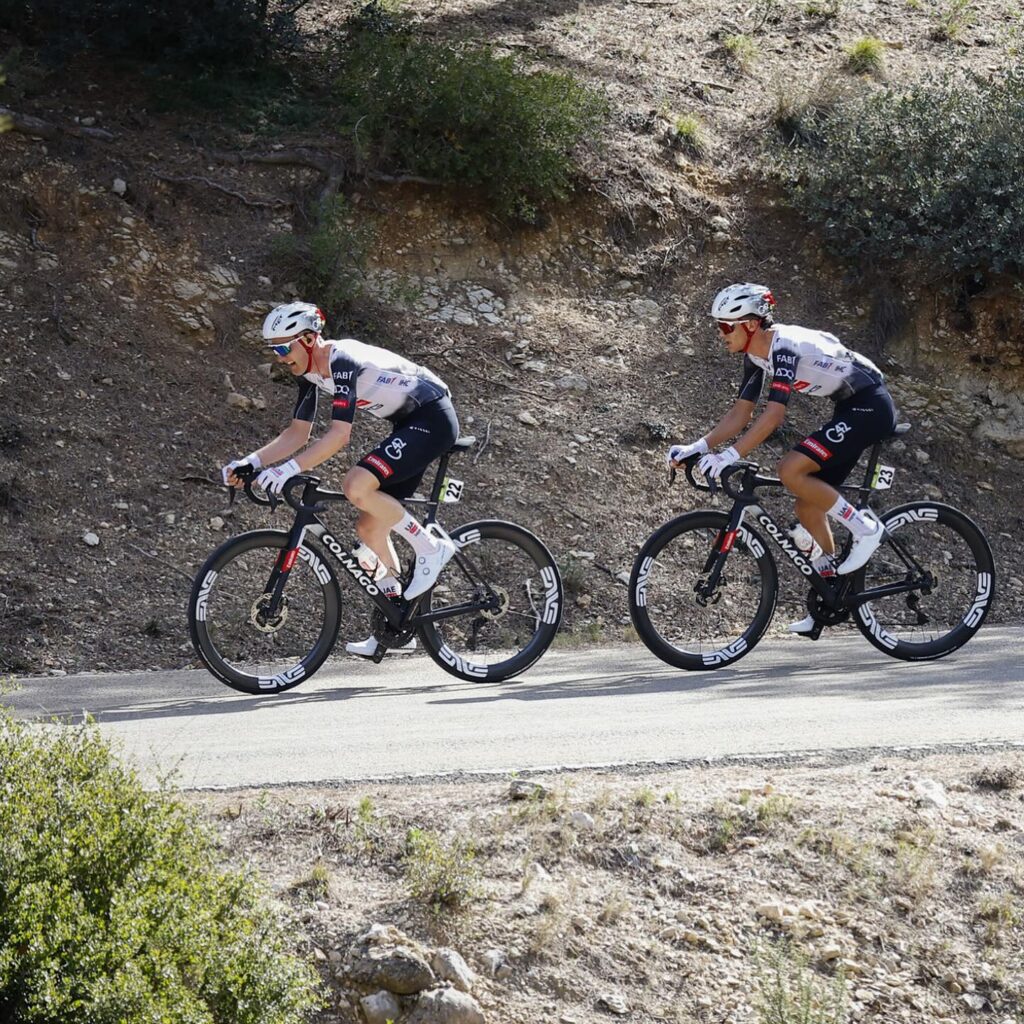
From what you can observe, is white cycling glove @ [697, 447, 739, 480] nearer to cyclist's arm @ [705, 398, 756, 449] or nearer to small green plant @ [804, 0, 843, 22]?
cyclist's arm @ [705, 398, 756, 449]

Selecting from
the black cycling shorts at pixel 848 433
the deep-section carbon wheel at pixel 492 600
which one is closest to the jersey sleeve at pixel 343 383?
the deep-section carbon wheel at pixel 492 600

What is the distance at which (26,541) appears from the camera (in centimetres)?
1159

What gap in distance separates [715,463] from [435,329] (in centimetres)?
712

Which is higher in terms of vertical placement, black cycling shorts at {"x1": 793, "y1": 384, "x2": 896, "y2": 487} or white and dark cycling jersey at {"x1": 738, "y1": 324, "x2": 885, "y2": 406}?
white and dark cycling jersey at {"x1": 738, "y1": 324, "x2": 885, "y2": 406}

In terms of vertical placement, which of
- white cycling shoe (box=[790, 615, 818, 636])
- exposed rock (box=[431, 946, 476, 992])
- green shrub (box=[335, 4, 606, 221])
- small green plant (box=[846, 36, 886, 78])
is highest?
small green plant (box=[846, 36, 886, 78])

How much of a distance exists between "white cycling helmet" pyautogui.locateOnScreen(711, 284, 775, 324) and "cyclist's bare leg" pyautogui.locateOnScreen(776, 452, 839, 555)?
3.29 ft

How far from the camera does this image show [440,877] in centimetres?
495

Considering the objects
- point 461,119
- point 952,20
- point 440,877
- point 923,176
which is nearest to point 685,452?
point 440,877

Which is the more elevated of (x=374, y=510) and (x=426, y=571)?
(x=374, y=510)

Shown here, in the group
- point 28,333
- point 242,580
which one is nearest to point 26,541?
point 28,333

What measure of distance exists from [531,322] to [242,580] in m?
8.01

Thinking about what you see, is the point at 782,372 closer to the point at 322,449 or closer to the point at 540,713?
the point at 540,713

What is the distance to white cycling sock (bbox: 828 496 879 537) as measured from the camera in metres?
9.02

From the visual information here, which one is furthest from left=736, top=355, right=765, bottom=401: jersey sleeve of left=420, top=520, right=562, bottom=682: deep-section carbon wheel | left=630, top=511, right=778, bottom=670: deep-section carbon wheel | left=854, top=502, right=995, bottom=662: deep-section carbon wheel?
left=420, top=520, right=562, bottom=682: deep-section carbon wheel
